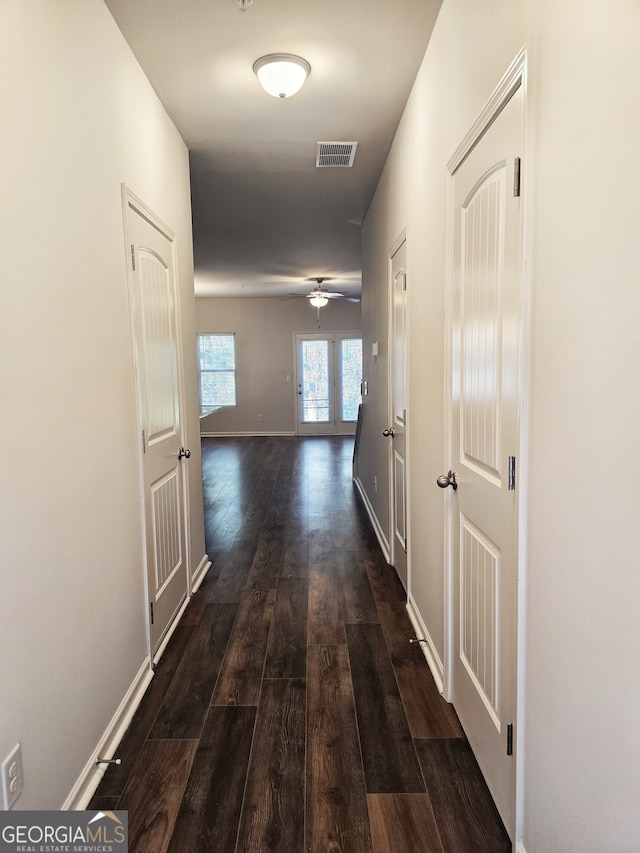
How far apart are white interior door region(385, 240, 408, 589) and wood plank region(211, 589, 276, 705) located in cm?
88

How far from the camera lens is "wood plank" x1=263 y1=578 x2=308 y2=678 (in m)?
2.44

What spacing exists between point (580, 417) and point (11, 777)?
5.12 feet

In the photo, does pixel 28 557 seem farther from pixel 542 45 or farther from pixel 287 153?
pixel 287 153

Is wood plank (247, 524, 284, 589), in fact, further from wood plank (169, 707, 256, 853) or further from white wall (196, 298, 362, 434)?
white wall (196, 298, 362, 434)

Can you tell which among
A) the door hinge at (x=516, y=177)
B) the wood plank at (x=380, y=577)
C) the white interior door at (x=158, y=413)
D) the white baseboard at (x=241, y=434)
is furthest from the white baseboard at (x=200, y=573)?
the white baseboard at (x=241, y=434)

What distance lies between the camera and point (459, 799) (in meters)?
1.66

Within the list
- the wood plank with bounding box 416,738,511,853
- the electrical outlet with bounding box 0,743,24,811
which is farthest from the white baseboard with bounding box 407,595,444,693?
the electrical outlet with bounding box 0,743,24,811

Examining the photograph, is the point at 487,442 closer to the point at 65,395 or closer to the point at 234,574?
the point at 65,395

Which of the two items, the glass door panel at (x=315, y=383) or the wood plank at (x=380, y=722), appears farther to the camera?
the glass door panel at (x=315, y=383)

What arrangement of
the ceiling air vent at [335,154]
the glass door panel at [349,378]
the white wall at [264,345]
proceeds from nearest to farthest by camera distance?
the ceiling air vent at [335,154] < the white wall at [264,345] < the glass door panel at [349,378]

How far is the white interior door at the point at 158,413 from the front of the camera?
2.40 m

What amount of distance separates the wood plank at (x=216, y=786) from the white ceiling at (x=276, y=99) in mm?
2777

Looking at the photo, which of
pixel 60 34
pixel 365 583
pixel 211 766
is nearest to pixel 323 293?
pixel 365 583

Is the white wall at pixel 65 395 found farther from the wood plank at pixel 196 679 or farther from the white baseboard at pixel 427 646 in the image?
the white baseboard at pixel 427 646
